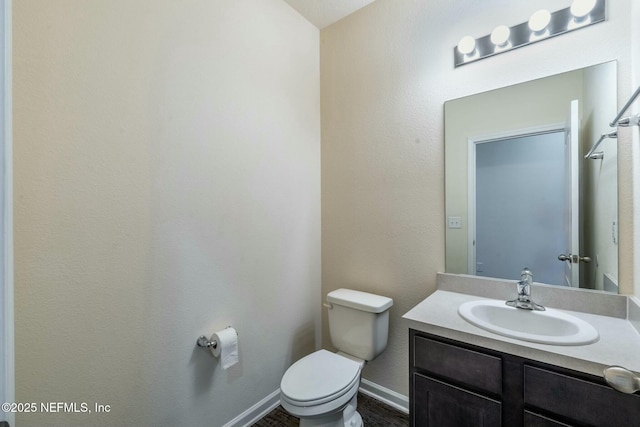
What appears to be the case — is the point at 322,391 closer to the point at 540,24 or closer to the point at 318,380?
the point at 318,380

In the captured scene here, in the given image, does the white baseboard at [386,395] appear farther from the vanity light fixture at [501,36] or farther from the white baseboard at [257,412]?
the vanity light fixture at [501,36]

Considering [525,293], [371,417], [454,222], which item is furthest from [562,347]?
[371,417]

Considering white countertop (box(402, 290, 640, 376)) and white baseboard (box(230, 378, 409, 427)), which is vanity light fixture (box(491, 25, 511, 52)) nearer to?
white countertop (box(402, 290, 640, 376))

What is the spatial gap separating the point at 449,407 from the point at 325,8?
95.7 inches

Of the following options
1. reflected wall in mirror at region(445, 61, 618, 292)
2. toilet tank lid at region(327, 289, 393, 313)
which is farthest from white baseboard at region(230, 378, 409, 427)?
reflected wall in mirror at region(445, 61, 618, 292)

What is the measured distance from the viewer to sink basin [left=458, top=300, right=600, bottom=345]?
1011mm

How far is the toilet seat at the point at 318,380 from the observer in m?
1.31

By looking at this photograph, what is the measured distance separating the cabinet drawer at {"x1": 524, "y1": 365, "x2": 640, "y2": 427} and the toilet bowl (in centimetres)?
75

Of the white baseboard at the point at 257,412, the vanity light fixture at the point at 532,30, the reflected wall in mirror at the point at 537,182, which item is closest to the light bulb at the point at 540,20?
the vanity light fixture at the point at 532,30

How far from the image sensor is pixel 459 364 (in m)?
1.11

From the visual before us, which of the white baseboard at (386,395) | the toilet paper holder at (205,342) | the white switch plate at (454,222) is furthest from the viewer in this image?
the white baseboard at (386,395)

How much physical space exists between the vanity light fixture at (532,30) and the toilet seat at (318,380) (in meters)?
1.82

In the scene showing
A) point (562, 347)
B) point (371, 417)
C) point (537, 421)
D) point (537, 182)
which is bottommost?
point (371, 417)

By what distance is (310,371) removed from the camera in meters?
1.49
